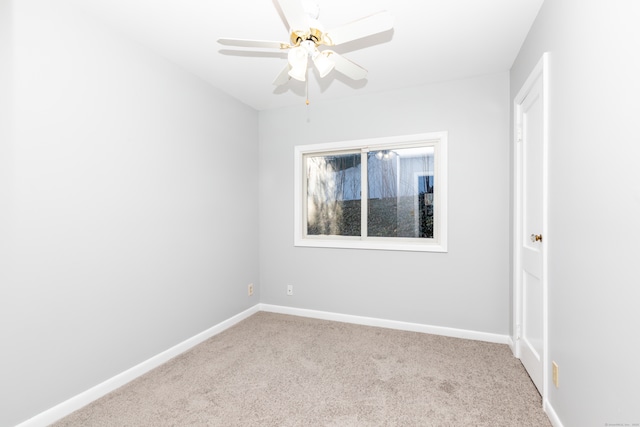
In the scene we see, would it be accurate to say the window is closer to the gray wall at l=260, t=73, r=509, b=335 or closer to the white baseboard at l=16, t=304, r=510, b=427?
the gray wall at l=260, t=73, r=509, b=335

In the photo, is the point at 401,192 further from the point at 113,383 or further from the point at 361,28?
the point at 113,383

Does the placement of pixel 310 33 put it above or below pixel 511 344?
above

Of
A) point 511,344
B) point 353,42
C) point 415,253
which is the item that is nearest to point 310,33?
point 353,42

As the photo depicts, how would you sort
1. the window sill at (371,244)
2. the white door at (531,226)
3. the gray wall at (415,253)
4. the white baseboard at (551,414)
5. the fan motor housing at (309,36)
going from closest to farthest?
1. the fan motor housing at (309,36)
2. the white baseboard at (551,414)
3. the white door at (531,226)
4. the gray wall at (415,253)
5. the window sill at (371,244)

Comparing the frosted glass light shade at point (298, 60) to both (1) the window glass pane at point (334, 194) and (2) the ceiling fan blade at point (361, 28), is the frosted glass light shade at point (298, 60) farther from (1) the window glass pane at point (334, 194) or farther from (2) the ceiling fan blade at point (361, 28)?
(1) the window glass pane at point (334, 194)

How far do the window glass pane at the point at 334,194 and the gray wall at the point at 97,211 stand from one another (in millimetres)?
1159

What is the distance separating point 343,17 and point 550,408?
275 cm

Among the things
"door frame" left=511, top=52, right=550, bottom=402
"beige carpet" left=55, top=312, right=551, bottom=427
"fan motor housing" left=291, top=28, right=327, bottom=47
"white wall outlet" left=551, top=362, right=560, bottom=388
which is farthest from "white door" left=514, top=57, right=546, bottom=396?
"fan motor housing" left=291, top=28, right=327, bottom=47

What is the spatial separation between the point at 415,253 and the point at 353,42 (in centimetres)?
204

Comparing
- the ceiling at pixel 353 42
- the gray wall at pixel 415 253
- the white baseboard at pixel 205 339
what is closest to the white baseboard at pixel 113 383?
the white baseboard at pixel 205 339

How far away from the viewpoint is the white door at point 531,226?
1.89 meters

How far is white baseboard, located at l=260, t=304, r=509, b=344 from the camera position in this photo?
283cm

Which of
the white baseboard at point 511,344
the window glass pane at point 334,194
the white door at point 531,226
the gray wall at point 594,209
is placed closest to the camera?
the gray wall at point 594,209

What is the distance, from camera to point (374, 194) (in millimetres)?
3357
